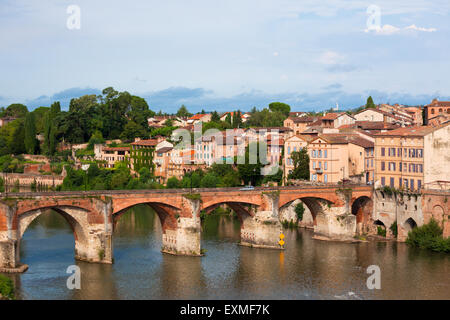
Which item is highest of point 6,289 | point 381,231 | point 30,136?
point 30,136

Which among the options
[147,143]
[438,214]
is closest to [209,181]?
[147,143]

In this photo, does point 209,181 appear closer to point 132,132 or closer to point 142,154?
point 142,154

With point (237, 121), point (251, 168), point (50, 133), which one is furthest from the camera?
point (237, 121)

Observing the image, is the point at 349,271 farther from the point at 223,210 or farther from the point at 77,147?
the point at 77,147

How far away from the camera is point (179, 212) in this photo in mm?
66375

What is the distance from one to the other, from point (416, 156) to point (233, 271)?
2700 centimetres

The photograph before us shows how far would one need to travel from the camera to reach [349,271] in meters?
61.7

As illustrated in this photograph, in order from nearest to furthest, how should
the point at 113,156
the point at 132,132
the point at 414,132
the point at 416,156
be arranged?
1. the point at 416,156
2. the point at 414,132
3. the point at 113,156
4. the point at 132,132

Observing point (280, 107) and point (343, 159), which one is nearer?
point (343, 159)

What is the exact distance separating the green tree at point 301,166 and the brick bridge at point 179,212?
1080 cm

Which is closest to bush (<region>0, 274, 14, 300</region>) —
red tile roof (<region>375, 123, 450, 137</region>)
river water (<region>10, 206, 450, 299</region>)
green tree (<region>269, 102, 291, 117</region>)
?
river water (<region>10, 206, 450, 299</region>)

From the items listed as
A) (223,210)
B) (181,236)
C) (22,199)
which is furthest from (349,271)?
(223,210)

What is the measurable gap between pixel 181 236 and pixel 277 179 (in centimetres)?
3755

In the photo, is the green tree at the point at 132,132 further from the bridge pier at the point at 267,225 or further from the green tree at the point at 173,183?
the bridge pier at the point at 267,225
